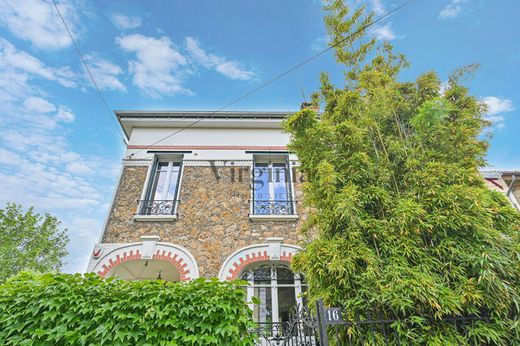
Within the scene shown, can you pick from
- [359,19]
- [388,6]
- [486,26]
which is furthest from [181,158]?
[486,26]

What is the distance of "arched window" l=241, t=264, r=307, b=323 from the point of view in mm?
5898

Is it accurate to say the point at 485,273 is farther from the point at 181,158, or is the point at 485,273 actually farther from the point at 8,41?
the point at 8,41

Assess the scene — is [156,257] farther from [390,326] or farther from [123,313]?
[390,326]

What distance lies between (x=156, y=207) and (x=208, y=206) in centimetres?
152

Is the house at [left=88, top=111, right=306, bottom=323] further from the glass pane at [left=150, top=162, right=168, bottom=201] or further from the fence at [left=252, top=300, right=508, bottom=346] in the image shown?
the fence at [left=252, top=300, right=508, bottom=346]

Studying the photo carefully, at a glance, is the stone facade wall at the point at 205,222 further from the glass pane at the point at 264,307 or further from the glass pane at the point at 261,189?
the glass pane at the point at 264,307

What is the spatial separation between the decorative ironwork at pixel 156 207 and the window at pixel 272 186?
96.6 inches

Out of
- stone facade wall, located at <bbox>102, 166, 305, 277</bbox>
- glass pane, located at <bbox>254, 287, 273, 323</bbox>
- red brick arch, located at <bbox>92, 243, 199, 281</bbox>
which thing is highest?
stone facade wall, located at <bbox>102, 166, 305, 277</bbox>

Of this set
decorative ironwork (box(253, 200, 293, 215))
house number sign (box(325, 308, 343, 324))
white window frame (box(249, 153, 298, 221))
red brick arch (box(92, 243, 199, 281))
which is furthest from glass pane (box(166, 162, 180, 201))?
house number sign (box(325, 308, 343, 324))

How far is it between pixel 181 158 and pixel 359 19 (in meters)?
6.22

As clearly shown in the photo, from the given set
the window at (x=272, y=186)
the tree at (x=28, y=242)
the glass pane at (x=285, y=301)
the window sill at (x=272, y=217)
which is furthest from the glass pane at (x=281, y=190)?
the tree at (x=28, y=242)

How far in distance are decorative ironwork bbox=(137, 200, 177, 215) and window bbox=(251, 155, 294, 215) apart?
245 cm

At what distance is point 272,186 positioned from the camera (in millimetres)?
7383

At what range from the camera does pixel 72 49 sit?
19.4 ft
